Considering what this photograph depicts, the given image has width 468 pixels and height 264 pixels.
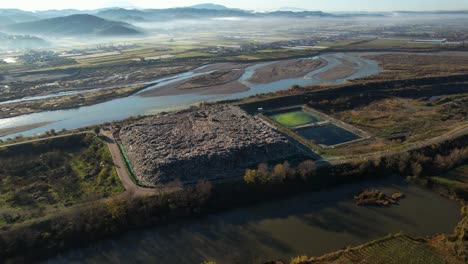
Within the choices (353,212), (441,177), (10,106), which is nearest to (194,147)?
(353,212)

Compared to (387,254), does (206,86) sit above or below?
above

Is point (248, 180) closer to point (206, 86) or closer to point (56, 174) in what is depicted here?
point (56, 174)

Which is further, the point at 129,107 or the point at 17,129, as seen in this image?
the point at 129,107

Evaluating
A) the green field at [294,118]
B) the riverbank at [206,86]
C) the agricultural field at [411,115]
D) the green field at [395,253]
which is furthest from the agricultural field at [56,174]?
the agricultural field at [411,115]

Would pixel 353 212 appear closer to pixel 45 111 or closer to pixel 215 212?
pixel 215 212

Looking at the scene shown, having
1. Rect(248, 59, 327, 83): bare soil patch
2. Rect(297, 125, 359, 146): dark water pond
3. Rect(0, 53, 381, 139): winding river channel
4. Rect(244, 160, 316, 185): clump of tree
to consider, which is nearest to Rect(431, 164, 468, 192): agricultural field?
Rect(244, 160, 316, 185): clump of tree

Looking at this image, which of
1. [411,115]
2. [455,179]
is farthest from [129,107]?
[455,179]

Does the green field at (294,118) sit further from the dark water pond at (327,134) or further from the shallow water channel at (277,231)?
the shallow water channel at (277,231)
